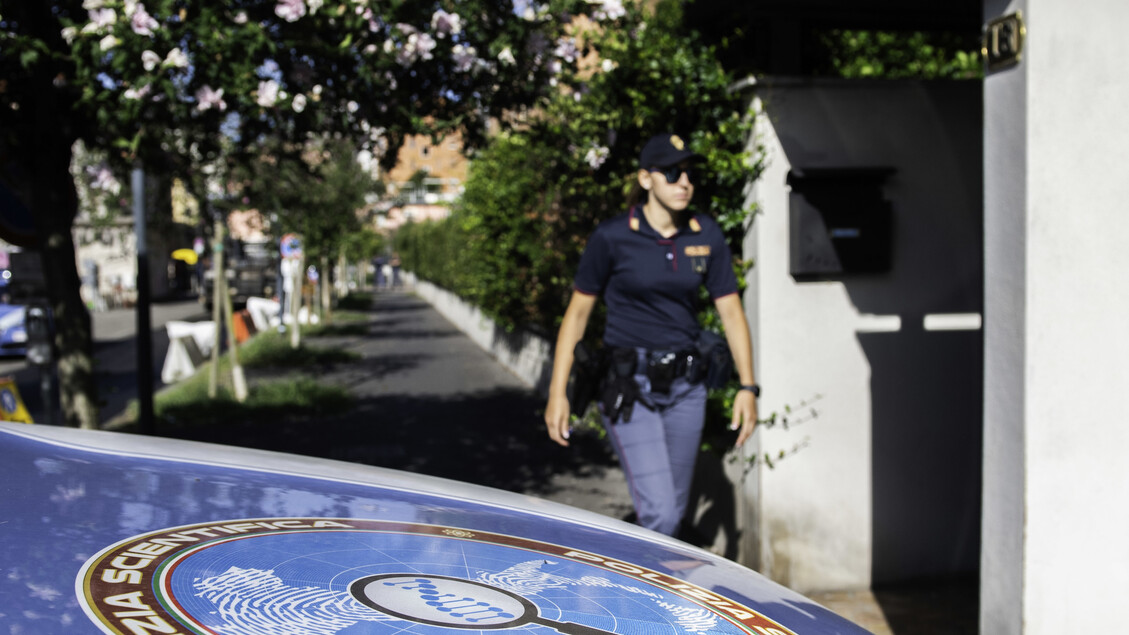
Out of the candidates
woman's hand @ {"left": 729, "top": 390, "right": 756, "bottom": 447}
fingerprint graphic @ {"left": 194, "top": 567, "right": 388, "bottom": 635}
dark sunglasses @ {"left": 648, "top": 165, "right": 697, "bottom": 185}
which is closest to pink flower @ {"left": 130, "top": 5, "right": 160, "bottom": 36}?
dark sunglasses @ {"left": 648, "top": 165, "right": 697, "bottom": 185}

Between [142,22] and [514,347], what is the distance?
33.7 feet

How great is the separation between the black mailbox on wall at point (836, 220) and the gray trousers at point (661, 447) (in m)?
1.13

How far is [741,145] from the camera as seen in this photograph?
469 centimetres

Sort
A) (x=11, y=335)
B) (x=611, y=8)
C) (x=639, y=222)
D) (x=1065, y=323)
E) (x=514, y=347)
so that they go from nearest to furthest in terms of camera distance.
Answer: (x=1065, y=323) → (x=639, y=222) → (x=611, y=8) → (x=514, y=347) → (x=11, y=335)

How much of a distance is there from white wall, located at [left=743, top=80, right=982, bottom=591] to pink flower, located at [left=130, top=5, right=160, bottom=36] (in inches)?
108

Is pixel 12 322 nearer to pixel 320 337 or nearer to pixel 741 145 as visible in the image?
pixel 320 337

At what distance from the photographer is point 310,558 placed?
5.11 feet

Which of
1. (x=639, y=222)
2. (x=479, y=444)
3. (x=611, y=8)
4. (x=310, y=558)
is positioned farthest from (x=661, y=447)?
(x=479, y=444)

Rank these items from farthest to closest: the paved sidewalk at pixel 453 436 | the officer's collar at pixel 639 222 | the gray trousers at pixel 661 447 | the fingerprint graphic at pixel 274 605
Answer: the paved sidewalk at pixel 453 436 → the officer's collar at pixel 639 222 → the gray trousers at pixel 661 447 → the fingerprint graphic at pixel 274 605

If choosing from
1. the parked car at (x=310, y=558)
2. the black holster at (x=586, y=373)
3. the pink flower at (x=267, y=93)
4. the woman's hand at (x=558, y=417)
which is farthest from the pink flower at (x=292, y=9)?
the parked car at (x=310, y=558)

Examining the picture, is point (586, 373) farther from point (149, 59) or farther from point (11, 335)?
point (11, 335)

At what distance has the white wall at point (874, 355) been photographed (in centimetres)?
458

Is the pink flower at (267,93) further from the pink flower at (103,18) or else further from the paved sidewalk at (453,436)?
the paved sidewalk at (453,436)

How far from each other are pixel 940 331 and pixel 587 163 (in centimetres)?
196
